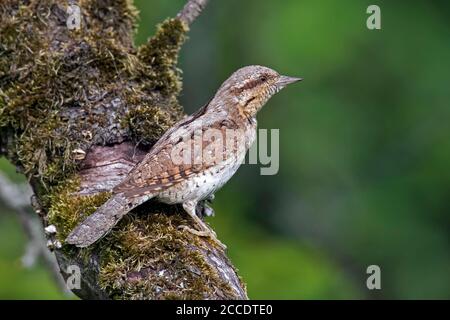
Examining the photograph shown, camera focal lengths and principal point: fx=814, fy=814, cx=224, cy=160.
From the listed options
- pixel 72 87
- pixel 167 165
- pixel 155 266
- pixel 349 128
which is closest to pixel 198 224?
pixel 167 165

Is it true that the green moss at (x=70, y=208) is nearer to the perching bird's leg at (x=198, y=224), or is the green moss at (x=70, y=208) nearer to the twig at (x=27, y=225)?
the perching bird's leg at (x=198, y=224)

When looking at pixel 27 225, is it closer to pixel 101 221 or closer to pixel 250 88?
pixel 250 88

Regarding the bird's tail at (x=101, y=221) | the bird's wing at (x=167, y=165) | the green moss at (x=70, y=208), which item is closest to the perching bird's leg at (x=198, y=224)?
the bird's wing at (x=167, y=165)

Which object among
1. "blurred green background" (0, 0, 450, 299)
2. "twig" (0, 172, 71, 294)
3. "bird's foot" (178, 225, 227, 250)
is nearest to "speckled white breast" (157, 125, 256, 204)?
"bird's foot" (178, 225, 227, 250)
